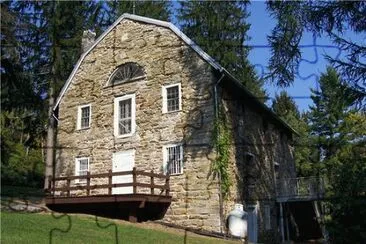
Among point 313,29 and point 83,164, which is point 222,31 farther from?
point 313,29

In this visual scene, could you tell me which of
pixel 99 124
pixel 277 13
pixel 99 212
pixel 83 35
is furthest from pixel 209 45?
pixel 277 13

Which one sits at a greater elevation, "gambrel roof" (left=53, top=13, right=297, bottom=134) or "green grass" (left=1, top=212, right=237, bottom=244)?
"gambrel roof" (left=53, top=13, right=297, bottom=134)

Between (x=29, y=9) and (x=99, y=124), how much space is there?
7.66m

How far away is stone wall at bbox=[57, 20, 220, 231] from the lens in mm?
14914

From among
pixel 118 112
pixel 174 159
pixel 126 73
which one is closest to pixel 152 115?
pixel 118 112

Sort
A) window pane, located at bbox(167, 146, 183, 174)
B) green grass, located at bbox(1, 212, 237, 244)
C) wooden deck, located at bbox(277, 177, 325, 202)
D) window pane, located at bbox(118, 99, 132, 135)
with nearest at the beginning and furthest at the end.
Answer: green grass, located at bbox(1, 212, 237, 244) < window pane, located at bbox(167, 146, 183, 174) < window pane, located at bbox(118, 99, 132, 135) < wooden deck, located at bbox(277, 177, 325, 202)

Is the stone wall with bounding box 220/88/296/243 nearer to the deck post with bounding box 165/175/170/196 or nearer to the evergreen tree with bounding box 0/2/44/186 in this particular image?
the deck post with bounding box 165/175/170/196

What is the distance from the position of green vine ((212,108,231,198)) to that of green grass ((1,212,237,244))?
3.68 meters

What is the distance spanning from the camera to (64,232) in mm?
7559

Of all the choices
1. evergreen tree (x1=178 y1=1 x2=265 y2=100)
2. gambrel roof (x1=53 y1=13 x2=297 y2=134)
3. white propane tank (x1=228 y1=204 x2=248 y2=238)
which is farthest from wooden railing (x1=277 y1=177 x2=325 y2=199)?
white propane tank (x1=228 y1=204 x2=248 y2=238)

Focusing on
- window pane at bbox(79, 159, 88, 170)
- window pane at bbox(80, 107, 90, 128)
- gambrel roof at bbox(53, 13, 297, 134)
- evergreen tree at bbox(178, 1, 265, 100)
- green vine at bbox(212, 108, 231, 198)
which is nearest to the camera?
green vine at bbox(212, 108, 231, 198)

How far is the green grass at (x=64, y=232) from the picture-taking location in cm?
705

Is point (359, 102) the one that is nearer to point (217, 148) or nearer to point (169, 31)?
point (217, 148)

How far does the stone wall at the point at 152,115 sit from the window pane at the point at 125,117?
0.33 m
